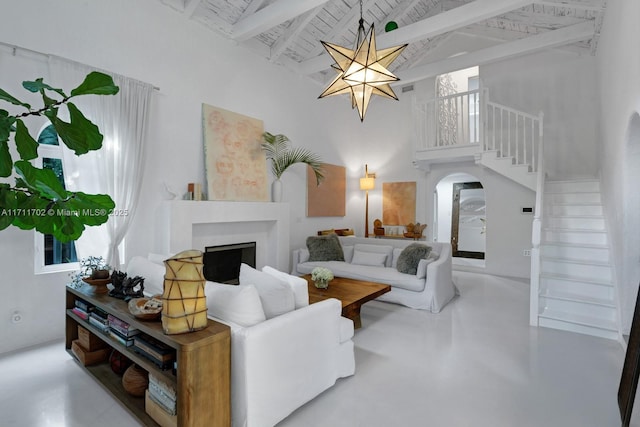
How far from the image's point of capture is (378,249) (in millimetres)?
5242

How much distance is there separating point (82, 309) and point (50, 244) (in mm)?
1125

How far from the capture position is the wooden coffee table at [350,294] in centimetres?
326

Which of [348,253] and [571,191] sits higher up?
[571,191]

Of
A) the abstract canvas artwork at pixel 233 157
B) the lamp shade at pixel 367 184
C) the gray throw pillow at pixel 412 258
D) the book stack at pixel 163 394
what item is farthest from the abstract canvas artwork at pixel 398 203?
the book stack at pixel 163 394

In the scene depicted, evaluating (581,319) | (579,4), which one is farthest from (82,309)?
(579,4)

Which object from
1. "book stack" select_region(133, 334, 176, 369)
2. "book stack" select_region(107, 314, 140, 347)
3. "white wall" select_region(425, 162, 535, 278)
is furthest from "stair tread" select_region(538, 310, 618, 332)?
"book stack" select_region(107, 314, 140, 347)

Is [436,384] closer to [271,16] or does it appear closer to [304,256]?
[304,256]

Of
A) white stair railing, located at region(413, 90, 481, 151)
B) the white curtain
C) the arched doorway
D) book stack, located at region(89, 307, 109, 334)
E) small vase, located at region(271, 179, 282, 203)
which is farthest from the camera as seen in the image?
the arched doorway

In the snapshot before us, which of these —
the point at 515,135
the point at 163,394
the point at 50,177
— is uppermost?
the point at 515,135

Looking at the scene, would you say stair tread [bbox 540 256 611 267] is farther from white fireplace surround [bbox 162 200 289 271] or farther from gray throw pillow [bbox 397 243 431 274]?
white fireplace surround [bbox 162 200 289 271]

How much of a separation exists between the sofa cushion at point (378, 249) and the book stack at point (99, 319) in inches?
147

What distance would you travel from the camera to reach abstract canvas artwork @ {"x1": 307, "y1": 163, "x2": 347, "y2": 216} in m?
6.32

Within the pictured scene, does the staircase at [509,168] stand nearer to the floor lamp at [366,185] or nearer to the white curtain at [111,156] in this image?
the floor lamp at [366,185]

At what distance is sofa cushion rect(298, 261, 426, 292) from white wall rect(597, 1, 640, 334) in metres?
2.00
